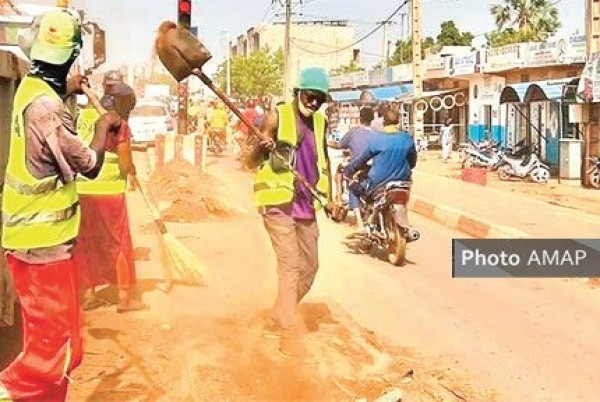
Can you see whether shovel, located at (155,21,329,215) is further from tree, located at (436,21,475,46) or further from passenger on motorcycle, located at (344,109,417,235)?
tree, located at (436,21,475,46)

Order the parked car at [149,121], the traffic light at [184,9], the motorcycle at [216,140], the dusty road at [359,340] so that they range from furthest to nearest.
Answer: the parked car at [149,121] < the motorcycle at [216,140] < the traffic light at [184,9] < the dusty road at [359,340]

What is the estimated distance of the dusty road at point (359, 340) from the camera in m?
4.82

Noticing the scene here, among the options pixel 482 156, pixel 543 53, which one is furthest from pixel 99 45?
pixel 543 53

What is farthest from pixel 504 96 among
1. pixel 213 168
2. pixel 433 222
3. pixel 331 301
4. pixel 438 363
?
pixel 438 363

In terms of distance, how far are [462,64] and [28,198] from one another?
3293cm

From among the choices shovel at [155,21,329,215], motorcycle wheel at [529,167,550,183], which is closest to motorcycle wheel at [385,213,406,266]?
shovel at [155,21,329,215]

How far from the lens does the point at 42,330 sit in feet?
11.8

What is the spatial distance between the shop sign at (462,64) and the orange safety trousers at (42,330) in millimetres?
31767

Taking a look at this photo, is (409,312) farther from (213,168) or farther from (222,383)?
(213,168)

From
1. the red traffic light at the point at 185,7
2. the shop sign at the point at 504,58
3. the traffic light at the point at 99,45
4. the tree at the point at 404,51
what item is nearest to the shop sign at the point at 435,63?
the shop sign at the point at 504,58

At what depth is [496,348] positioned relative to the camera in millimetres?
5887

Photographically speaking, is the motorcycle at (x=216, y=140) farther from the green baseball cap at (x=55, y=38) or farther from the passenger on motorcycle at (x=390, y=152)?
the green baseball cap at (x=55, y=38)

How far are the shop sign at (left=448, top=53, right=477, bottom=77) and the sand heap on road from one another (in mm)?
23141

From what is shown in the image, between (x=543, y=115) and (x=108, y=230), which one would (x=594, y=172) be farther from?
(x=108, y=230)
